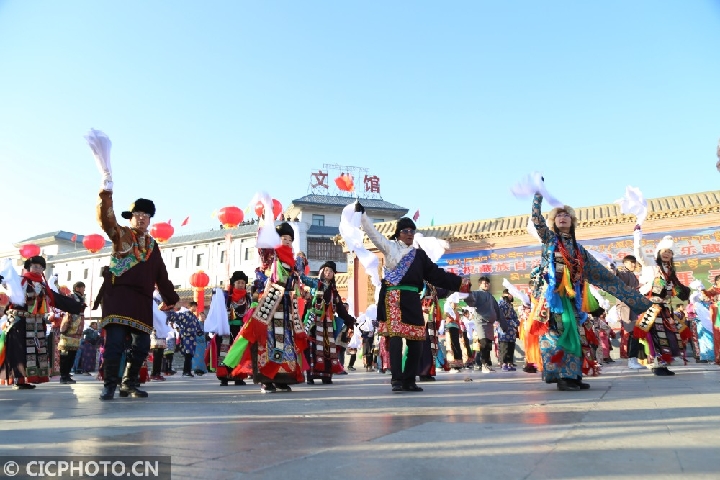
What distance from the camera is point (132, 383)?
18.0ft

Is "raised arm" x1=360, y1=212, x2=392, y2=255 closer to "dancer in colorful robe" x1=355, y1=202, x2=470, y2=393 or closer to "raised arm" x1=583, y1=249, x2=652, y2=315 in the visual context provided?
"dancer in colorful robe" x1=355, y1=202, x2=470, y2=393

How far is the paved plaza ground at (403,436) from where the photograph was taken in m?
2.00

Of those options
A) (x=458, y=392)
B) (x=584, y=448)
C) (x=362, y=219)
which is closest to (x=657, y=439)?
(x=584, y=448)

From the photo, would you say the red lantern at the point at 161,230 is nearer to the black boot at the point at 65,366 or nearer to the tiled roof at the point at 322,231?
the black boot at the point at 65,366

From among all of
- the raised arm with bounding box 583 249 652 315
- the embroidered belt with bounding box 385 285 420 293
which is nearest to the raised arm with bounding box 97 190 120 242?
the embroidered belt with bounding box 385 285 420 293

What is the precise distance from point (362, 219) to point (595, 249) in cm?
1411

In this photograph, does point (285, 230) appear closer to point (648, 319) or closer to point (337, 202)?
point (648, 319)

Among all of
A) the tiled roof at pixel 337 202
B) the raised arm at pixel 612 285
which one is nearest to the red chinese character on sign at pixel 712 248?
the raised arm at pixel 612 285

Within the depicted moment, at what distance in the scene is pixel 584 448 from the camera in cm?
229

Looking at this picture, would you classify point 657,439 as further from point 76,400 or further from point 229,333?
point 229,333

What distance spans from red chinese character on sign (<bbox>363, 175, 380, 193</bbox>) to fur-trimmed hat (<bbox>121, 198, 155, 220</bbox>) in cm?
3744

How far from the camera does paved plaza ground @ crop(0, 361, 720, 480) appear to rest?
6.57 feet

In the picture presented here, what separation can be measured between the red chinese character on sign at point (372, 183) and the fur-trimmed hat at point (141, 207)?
37438 millimetres

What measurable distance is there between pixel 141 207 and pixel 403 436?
3.74 metres
